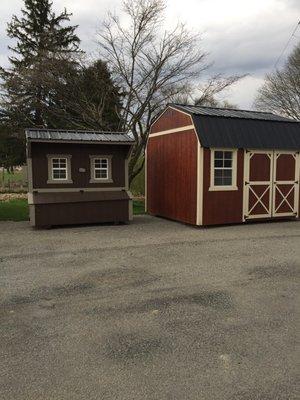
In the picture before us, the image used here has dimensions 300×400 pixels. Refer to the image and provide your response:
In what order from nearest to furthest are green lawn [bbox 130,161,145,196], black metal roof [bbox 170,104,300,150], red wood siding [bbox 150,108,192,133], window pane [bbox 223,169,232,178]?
black metal roof [bbox 170,104,300,150] → window pane [bbox 223,169,232,178] → red wood siding [bbox 150,108,192,133] → green lawn [bbox 130,161,145,196]

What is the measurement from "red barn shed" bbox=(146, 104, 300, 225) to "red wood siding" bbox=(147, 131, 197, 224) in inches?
1.3

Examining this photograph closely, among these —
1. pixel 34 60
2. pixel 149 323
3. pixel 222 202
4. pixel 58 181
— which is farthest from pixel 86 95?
pixel 149 323

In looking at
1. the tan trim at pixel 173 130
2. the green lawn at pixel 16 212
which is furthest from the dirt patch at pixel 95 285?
the green lawn at pixel 16 212

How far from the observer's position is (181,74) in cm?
2052

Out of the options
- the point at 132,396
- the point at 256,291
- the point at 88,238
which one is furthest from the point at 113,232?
the point at 132,396

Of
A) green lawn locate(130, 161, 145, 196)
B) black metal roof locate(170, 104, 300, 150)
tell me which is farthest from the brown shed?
green lawn locate(130, 161, 145, 196)

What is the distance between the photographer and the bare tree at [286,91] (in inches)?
1233

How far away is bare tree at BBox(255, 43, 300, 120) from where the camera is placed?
31312 mm

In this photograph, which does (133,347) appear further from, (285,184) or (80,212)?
(285,184)

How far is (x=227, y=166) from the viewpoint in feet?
41.6

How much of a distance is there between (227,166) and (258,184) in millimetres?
1377

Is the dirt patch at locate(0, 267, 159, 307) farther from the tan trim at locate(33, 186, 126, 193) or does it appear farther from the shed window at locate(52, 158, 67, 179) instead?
the shed window at locate(52, 158, 67, 179)

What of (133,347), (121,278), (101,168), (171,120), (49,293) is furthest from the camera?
(171,120)

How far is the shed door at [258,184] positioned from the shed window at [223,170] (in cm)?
51
